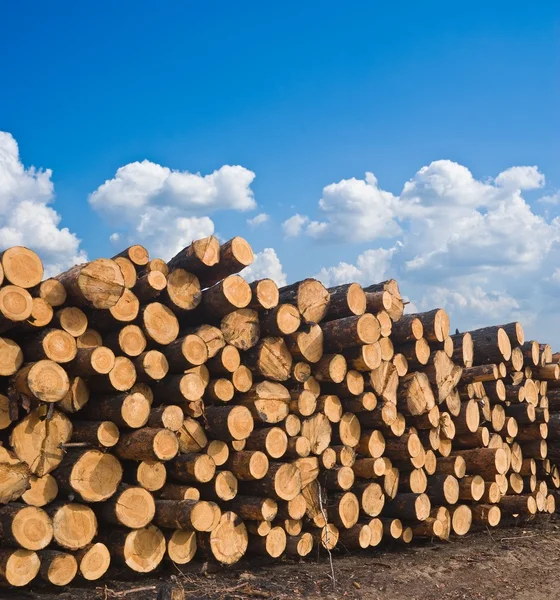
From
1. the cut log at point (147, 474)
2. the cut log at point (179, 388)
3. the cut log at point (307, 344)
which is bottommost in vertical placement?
the cut log at point (147, 474)

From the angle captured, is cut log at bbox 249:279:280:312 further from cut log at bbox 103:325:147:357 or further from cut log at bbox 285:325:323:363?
cut log at bbox 103:325:147:357

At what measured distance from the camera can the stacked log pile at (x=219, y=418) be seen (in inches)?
217

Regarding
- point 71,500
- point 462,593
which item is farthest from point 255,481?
point 462,593

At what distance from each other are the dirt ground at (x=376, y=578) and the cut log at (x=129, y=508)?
0.55 meters

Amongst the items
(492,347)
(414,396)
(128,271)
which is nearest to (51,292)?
(128,271)

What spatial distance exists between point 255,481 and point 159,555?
1146 mm

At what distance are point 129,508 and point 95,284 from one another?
200 centimetres

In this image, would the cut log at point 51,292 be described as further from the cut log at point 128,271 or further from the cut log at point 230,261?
the cut log at point 230,261

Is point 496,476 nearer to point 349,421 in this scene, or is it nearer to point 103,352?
point 349,421

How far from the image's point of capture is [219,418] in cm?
630

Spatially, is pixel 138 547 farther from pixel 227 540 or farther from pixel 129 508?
pixel 227 540

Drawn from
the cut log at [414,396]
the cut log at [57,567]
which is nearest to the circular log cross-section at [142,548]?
the cut log at [57,567]

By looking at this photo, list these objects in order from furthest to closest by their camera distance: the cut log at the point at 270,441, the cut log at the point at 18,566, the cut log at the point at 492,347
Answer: the cut log at the point at 492,347 < the cut log at the point at 270,441 < the cut log at the point at 18,566

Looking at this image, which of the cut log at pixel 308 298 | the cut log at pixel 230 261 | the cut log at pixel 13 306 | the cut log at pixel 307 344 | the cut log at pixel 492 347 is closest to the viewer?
the cut log at pixel 13 306
